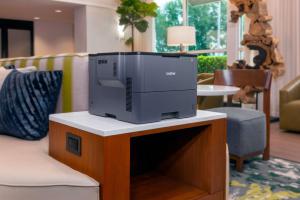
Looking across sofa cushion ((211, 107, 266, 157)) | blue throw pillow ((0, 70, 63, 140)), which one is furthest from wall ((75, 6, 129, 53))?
blue throw pillow ((0, 70, 63, 140))

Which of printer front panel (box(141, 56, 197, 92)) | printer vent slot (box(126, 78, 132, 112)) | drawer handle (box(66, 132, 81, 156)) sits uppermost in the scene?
printer front panel (box(141, 56, 197, 92))

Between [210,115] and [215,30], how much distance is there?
16.1 feet

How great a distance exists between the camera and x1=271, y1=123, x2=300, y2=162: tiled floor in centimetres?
281

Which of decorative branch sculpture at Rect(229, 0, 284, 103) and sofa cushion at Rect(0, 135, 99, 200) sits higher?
decorative branch sculpture at Rect(229, 0, 284, 103)

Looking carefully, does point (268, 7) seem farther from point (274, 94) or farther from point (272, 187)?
point (272, 187)

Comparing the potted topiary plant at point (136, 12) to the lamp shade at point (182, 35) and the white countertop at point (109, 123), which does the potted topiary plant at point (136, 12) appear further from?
the white countertop at point (109, 123)

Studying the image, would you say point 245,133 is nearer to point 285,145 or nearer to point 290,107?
point 285,145

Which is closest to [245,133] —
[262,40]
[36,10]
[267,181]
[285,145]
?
[267,181]

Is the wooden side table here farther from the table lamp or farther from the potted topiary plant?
the potted topiary plant

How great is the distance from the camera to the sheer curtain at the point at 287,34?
444 centimetres

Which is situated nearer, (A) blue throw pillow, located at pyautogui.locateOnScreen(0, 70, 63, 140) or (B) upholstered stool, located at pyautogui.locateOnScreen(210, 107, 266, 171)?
(A) blue throw pillow, located at pyautogui.locateOnScreen(0, 70, 63, 140)

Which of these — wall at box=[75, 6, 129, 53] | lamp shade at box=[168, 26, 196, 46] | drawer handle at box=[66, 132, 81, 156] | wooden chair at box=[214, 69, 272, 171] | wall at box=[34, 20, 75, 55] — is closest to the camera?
drawer handle at box=[66, 132, 81, 156]

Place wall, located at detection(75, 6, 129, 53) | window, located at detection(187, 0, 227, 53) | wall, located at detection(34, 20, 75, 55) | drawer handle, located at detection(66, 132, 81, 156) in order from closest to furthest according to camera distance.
Result: 1. drawer handle, located at detection(66, 132, 81, 156)
2. window, located at detection(187, 0, 227, 53)
3. wall, located at detection(75, 6, 129, 53)
4. wall, located at detection(34, 20, 75, 55)

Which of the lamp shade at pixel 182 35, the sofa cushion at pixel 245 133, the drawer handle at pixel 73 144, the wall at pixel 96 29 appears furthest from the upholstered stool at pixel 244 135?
the wall at pixel 96 29
